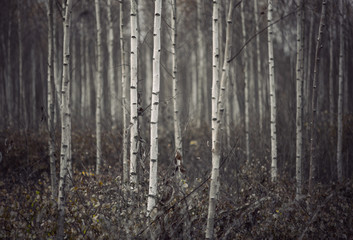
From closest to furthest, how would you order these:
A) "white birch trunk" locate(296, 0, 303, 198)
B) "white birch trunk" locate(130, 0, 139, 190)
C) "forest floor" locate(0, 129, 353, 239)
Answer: "forest floor" locate(0, 129, 353, 239) → "white birch trunk" locate(130, 0, 139, 190) → "white birch trunk" locate(296, 0, 303, 198)

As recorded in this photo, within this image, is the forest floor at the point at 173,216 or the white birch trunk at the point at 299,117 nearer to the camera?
the forest floor at the point at 173,216

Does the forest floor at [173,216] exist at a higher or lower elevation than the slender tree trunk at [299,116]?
lower

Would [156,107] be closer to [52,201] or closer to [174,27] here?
[52,201]

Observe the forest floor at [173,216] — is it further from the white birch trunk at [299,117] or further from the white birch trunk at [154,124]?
the white birch trunk at [299,117]

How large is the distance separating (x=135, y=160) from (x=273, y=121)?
3.07 metres

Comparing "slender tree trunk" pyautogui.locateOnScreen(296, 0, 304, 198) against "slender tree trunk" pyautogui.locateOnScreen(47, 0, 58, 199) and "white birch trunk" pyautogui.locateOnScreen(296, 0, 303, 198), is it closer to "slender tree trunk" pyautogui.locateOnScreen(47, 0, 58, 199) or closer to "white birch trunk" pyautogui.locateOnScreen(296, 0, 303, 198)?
"white birch trunk" pyautogui.locateOnScreen(296, 0, 303, 198)

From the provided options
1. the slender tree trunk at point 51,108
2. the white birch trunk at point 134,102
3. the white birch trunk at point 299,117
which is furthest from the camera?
the white birch trunk at point 299,117

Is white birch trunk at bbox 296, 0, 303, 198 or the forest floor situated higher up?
white birch trunk at bbox 296, 0, 303, 198

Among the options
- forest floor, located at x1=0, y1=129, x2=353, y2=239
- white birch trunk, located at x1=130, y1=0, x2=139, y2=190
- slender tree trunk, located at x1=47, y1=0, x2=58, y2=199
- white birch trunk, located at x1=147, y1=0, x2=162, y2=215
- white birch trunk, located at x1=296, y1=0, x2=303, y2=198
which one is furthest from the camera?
white birch trunk, located at x1=296, y1=0, x2=303, y2=198

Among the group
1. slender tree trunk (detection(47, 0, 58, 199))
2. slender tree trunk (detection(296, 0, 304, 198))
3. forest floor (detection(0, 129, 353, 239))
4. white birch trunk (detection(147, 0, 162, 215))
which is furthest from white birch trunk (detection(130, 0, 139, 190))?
slender tree trunk (detection(296, 0, 304, 198))

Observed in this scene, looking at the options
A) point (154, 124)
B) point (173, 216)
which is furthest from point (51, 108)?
point (173, 216)

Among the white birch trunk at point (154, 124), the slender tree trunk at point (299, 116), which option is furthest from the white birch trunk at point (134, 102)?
the slender tree trunk at point (299, 116)

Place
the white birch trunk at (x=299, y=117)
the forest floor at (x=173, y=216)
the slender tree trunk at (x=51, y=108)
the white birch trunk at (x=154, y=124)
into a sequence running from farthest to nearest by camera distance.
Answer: the white birch trunk at (x=299, y=117) → the slender tree trunk at (x=51, y=108) → the white birch trunk at (x=154, y=124) → the forest floor at (x=173, y=216)

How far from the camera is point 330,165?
7.56 meters
